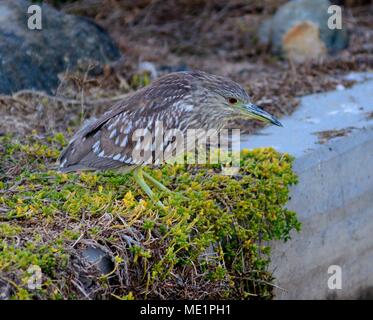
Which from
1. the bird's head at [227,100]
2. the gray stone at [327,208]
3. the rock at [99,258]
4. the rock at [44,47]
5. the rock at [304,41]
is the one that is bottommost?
the rock at [99,258]

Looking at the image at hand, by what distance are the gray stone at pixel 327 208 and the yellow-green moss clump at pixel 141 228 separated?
0.83 ft

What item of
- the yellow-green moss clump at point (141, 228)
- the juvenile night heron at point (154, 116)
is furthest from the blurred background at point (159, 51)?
the juvenile night heron at point (154, 116)

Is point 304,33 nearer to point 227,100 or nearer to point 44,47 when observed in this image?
point 44,47

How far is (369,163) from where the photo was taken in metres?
7.34

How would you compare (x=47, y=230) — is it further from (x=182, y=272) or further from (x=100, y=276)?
(x=182, y=272)

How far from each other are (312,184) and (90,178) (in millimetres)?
A: 1815

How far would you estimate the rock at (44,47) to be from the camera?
827 cm

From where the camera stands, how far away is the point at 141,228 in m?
5.41

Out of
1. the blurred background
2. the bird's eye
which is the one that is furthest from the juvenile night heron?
the blurred background

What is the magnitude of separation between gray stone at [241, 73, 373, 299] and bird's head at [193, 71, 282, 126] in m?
0.77

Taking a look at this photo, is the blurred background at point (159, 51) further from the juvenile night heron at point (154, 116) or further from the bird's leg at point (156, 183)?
the bird's leg at point (156, 183)

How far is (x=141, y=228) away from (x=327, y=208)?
2081 millimetres

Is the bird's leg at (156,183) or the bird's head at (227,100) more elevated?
the bird's head at (227,100)

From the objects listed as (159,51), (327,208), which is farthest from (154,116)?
(159,51)
